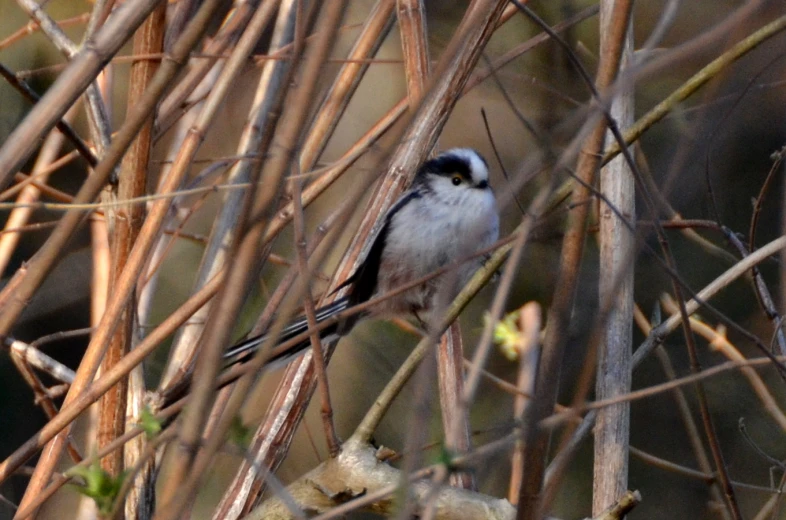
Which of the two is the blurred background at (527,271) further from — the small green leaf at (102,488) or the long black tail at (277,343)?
the small green leaf at (102,488)

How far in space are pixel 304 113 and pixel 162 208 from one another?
0.90m

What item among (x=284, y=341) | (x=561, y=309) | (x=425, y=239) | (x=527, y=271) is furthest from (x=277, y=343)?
(x=527, y=271)

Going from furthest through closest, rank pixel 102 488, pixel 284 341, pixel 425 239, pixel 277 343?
1. pixel 425 239
2. pixel 284 341
3. pixel 277 343
4. pixel 102 488

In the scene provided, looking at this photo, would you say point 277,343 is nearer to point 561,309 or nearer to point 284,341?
point 284,341

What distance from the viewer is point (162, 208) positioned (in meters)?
1.79

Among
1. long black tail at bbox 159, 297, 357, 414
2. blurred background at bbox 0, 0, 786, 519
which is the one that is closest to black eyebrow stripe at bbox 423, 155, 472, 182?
long black tail at bbox 159, 297, 357, 414

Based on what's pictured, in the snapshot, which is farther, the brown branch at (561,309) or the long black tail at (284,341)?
the long black tail at (284,341)

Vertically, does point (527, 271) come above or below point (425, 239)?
below

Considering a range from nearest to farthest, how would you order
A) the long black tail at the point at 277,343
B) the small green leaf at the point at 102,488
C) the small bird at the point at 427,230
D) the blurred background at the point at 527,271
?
the small green leaf at the point at 102,488
the long black tail at the point at 277,343
the small bird at the point at 427,230
the blurred background at the point at 527,271

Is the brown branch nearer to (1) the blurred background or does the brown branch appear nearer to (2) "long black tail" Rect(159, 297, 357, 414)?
(2) "long black tail" Rect(159, 297, 357, 414)

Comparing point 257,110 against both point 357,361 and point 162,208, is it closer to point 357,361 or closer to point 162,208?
point 162,208

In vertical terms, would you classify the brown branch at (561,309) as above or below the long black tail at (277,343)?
above

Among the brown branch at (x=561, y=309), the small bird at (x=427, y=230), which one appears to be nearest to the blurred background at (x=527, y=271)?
the small bird at (x=427, y=230)

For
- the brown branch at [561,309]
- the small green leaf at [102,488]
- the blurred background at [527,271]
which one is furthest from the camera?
the blurred background at [527,271]
